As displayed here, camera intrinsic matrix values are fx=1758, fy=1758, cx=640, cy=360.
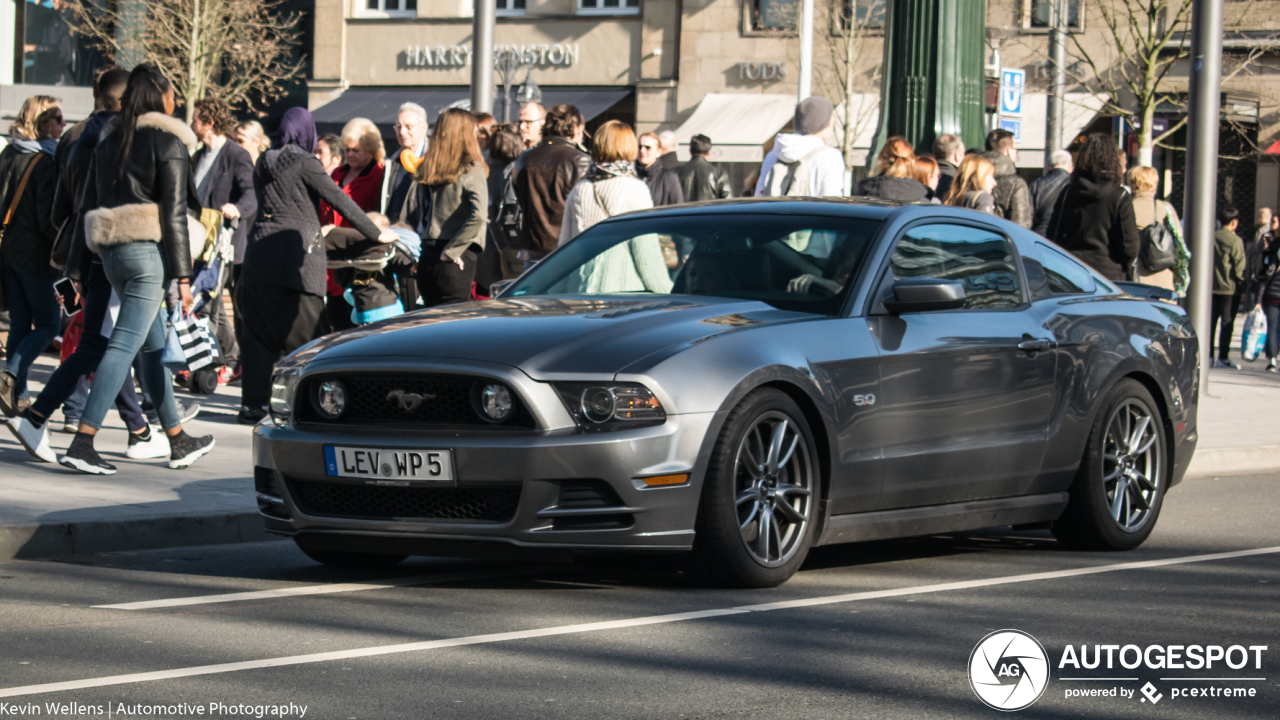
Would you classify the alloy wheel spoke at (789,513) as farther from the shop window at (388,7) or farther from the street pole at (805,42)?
the shop window at (388,7)

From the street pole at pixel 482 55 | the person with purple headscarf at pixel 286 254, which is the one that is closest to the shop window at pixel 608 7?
the street pole at pixel 482 55

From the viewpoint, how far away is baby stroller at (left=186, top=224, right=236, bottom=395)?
12.2 m

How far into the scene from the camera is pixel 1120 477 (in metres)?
7.61

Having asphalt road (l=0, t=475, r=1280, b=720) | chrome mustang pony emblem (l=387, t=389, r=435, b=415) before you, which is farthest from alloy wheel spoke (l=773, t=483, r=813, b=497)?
chrome mustang pony emblem (l=387, t=389, r=435, b=415)

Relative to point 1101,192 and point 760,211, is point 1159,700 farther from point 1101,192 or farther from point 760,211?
point 1101,192

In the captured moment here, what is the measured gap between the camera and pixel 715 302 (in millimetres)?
6516

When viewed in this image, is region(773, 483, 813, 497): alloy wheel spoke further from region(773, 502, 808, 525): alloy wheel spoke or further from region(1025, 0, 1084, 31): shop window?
region(1025, 0, 1084, 31): shop window

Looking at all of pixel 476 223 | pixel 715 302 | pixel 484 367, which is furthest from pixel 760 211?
pixel 476 223

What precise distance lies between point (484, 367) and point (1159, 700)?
2.34m

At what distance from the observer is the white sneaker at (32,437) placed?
8.52 meters

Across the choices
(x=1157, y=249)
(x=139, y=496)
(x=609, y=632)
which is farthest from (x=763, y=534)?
(x=1157, y=249)

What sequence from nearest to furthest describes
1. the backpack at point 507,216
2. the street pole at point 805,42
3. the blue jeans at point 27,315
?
the blue jeans at point 27,315 → the backpack at point 507,216 → the street pole at point 805,42

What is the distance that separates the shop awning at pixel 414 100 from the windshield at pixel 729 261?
28785 mm

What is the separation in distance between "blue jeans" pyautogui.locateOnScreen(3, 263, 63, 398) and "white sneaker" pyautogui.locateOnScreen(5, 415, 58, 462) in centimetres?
164
